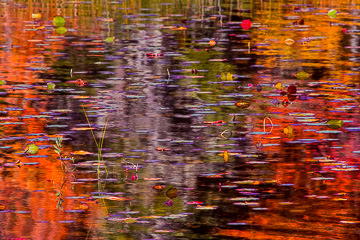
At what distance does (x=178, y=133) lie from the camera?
850 centimetres

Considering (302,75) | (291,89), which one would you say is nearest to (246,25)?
(302,75)

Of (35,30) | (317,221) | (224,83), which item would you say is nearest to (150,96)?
(224,83)

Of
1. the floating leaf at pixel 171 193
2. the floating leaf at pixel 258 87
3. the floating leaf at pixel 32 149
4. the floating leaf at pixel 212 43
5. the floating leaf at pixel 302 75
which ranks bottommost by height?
the floating leaf at pixel 171 193

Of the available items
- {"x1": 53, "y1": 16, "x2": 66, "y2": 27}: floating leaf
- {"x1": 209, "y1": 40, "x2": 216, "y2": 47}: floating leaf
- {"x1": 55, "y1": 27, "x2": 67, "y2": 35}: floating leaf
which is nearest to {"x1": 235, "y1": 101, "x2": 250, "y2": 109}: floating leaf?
{"x1": 209, "y1": 40, "x2": 216, "y2": 47}: floating leaf

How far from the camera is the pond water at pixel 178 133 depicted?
19.5 feet

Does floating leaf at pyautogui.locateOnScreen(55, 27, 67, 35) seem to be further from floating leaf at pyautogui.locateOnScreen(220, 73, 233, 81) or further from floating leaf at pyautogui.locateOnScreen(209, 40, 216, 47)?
→ floating leaf at pyautogui.locateOnScreen(220, 73, 233, 81)

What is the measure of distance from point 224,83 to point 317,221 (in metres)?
5.53

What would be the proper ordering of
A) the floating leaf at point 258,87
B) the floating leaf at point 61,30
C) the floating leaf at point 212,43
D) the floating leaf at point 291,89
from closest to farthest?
the floating leaf at point 291,89
the floating leaf at point 258,87
the floating leaf at point 212,43
the floating leaf at point 61,30

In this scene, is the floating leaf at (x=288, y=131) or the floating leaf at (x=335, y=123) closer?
the floating leaf at (x=288, y=131)

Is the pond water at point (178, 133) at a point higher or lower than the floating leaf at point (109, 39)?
lower

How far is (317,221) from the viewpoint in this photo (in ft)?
19.2

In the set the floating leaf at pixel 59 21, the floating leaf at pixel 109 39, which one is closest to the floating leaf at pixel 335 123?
the floating leaf at pixel 109 39

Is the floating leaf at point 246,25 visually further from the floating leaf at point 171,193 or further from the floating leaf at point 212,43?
the floating leaf at point 171,193

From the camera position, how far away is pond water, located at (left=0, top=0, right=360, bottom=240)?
19.5 feet
